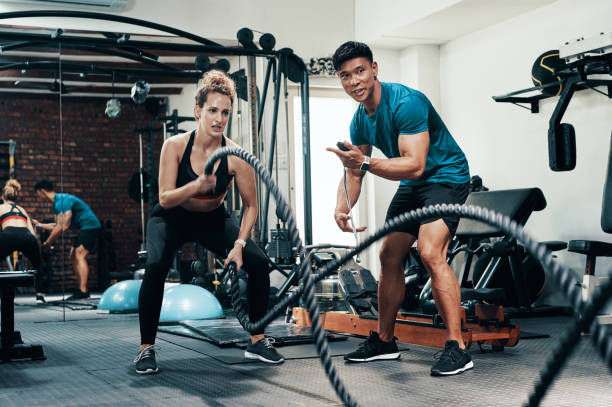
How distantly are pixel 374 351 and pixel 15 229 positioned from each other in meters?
3.21

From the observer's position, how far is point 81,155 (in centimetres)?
582

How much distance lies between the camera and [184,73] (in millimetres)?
6145

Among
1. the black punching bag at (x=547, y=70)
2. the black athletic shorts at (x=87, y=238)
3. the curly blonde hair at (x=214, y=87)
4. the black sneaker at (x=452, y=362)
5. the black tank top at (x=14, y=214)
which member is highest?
the black punching bag at (x=547, y=70)

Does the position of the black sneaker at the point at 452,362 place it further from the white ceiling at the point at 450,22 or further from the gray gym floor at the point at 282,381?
the white ceiling at the point at 450,22

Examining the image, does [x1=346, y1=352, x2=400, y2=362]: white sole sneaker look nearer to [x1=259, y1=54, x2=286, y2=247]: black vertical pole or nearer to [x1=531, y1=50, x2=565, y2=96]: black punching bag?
[x1=259, y1=54, x2=286, y2=247]: black vertical pole

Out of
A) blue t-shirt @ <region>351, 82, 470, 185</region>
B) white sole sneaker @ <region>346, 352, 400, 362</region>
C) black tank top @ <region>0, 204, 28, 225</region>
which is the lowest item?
white sole sneaker @ <region>346, 352, 400, 362</region>

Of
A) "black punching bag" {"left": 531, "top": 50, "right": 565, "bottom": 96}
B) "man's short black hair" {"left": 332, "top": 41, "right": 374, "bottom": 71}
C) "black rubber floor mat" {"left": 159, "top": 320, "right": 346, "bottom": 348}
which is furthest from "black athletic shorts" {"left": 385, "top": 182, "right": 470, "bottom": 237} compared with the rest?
"black punching bag" {"left": 531, "top": 50, "right": 565, "bottom": 96}

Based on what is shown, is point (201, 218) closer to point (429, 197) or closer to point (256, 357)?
point (256, 357)

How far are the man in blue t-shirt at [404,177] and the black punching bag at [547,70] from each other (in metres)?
2.75

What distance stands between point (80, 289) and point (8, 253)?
49.4 inches

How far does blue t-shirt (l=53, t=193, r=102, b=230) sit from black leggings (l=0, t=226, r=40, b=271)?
1.60 feet

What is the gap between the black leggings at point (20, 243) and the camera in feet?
15.9

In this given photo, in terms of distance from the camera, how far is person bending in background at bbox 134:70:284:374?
2.92 m

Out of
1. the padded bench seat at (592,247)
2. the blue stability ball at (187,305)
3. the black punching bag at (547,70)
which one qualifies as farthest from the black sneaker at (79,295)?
the black punching bag at (547,70)
